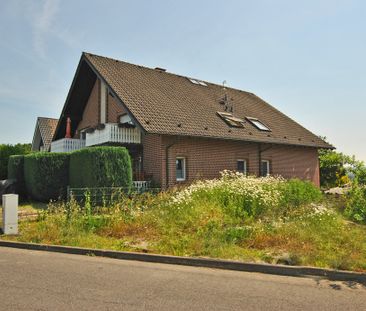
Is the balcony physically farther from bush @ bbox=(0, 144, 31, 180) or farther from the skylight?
the skylight

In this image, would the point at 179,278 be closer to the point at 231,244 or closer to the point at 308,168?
the point at 231,244

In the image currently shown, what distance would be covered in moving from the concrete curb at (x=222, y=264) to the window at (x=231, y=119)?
42.6ft

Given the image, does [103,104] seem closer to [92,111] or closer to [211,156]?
[92,111]

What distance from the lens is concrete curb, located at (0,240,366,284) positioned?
222 inches

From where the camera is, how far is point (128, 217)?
9.76 meters

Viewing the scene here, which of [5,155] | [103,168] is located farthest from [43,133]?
[103,168]

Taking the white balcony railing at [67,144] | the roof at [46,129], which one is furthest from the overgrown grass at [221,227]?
the roof at [46,129]

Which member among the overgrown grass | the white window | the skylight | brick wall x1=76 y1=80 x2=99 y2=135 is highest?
the skylight

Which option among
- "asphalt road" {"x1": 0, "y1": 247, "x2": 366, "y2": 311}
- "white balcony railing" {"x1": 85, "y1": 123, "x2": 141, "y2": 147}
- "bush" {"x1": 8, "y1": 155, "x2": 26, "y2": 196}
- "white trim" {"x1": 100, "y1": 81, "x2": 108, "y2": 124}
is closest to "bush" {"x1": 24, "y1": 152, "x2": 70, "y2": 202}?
"bush" {"x1": 8, "y1": 155, "x2": 26, "y2": 196}

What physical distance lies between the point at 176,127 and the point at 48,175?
5.78 m

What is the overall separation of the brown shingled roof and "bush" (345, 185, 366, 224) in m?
8.36

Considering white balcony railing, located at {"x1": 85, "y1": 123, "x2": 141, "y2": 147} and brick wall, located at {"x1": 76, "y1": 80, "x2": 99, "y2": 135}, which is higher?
brick wall, located at {"x1": 76, "y1": 80, "x2": 99, "y2": 135}

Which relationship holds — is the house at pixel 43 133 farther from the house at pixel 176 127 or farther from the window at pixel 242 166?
the window at pixel 242 166

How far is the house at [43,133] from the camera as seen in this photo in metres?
27.9
